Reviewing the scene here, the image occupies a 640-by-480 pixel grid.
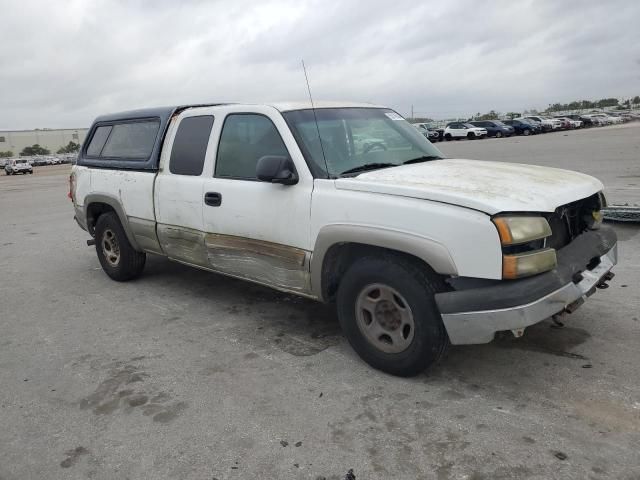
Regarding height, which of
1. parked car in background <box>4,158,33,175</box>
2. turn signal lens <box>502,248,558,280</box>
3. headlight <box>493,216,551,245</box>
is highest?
parked car in background <box>4,158,33,175</box>

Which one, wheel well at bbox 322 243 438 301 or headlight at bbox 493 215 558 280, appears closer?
headlight at bbox 493 215 558 280

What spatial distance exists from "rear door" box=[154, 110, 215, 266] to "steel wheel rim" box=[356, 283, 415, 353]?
1.72 metres

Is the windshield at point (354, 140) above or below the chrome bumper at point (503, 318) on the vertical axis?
above

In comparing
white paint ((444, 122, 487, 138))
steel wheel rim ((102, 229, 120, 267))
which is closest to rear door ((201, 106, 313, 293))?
steel wheel rim ((102, 229, 120, 267))

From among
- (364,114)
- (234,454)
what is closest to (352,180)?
(364,114)

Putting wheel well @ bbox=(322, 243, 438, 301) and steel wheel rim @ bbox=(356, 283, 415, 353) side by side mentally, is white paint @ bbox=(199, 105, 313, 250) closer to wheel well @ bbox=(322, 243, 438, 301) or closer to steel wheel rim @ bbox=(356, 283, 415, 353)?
wheel well @ bbox=(322, 243, 438, 301)

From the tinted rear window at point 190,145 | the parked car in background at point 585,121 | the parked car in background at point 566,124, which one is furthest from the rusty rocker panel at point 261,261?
the parked car in background at point 585,121

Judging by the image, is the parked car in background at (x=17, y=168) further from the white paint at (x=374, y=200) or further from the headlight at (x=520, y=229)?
the headlight at (x=520, y=229)

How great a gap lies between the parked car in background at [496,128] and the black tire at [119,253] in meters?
42.1

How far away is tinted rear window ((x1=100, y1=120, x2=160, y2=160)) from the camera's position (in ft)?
17.6

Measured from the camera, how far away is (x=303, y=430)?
3.00 m

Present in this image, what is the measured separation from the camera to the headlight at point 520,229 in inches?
115

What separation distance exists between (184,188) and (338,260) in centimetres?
173

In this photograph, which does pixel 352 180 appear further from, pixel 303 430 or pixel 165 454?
pixel 165 454
